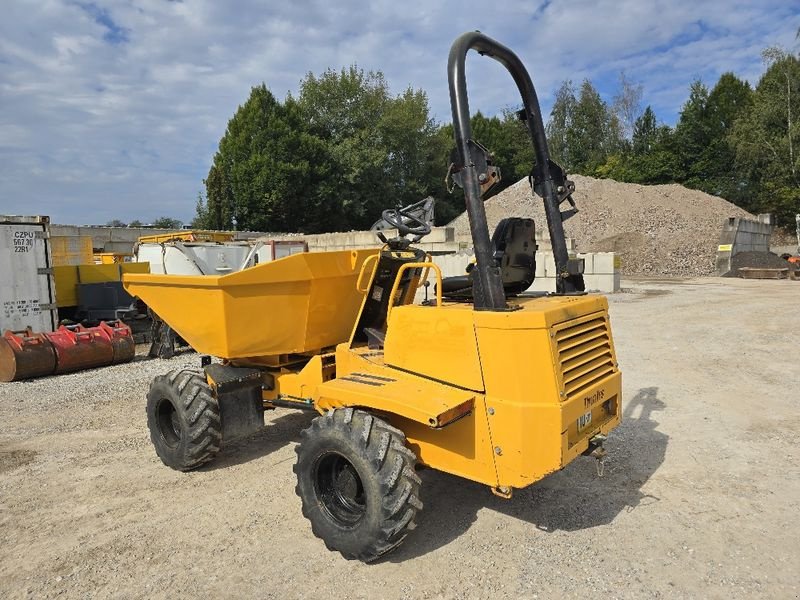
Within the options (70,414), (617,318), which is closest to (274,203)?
(617,318)

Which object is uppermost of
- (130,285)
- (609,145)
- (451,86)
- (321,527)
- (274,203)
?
(609,145)

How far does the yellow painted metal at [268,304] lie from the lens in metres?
4.10

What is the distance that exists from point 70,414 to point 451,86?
5854 mm

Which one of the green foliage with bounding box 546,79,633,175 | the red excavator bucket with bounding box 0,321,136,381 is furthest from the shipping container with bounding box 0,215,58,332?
the green foliage with bounding box 546,79,633,175

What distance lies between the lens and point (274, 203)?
34.4 meters

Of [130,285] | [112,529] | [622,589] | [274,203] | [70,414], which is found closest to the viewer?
[622,589]

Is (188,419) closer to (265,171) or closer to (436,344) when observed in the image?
(436,344)

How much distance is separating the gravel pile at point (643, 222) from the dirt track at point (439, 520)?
1915 centimetres

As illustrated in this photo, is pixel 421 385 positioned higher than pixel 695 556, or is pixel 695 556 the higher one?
pixel 421 385

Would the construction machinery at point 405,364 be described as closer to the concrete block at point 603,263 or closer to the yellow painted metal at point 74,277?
the yellow painted metal at point 74,277

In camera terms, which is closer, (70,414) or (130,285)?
(130,285)

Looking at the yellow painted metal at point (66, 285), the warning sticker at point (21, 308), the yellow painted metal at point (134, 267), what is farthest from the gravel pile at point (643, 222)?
the warning sticker at point (21, 308)

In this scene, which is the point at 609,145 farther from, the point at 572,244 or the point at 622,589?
the point at 622,589

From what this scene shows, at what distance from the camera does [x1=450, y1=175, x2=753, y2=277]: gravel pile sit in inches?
1038
